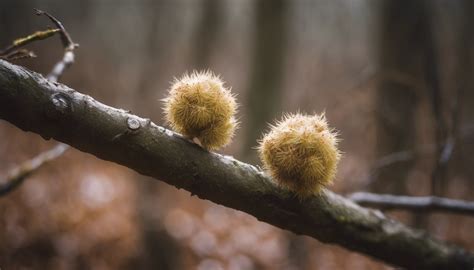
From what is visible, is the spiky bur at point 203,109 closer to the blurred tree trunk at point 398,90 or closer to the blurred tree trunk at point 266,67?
the blurred tree trunk at point 398,90

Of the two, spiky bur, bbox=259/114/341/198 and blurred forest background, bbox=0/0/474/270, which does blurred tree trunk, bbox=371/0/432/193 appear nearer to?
blurred forest background, bbox=0/0/474/270

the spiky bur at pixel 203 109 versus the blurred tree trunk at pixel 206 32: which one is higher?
the blurred tree trunk at pixel 206 32

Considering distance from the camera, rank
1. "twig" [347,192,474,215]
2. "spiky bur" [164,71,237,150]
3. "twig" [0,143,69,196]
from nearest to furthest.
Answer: "spiky bur" [164,71,237,150] → "twig" [0,143,69,196] → "twig" [347,192,474,215]

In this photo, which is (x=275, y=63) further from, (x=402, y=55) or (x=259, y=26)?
(x=402, y=55)

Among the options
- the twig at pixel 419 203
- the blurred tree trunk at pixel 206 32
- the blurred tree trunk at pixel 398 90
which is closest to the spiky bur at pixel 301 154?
the twig at pixel 419 203

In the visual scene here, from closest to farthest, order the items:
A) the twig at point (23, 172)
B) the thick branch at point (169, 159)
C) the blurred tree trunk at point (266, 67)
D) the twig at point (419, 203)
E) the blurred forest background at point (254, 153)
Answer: the thick branch at point (169, 159), the twig at point (23, 172), the twig at point (419, 203), the blurred forest background at point (254, 153), the blurred tree trunk at point (266, 67)

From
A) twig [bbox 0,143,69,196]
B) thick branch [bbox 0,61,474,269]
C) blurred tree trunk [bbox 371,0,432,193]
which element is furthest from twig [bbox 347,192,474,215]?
twig [bbox 0,143,69,196]

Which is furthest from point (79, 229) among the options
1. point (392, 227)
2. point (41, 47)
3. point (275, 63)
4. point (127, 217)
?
point (41, 47)
